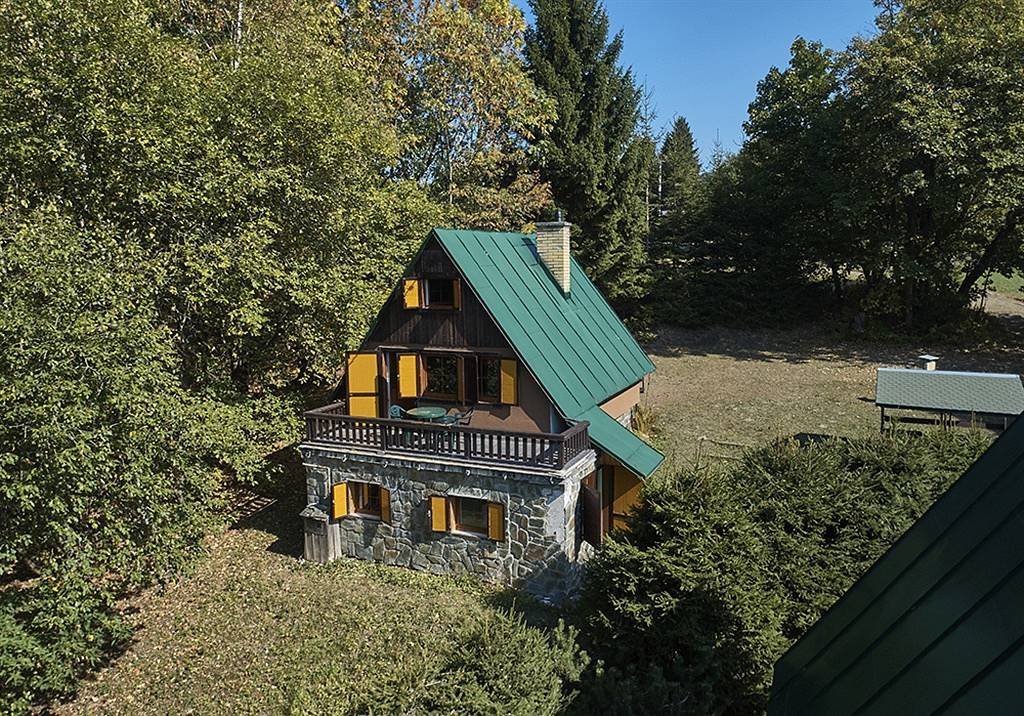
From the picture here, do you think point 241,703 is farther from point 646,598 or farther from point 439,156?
point 439,156

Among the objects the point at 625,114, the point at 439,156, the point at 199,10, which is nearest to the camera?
the point at 199,10

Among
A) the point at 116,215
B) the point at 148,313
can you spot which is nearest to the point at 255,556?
the point at 148,313

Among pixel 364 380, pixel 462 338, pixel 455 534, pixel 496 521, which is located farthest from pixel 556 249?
pixel 455 534

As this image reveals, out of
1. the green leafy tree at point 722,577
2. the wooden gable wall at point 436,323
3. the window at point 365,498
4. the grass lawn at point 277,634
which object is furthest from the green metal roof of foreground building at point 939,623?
the window at point 365,498

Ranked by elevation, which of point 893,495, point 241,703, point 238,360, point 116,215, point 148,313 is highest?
point 116,215

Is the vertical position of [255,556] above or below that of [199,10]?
below

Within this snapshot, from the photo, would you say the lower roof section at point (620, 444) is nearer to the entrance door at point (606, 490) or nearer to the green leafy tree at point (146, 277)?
the entrance door at point (606, 490)

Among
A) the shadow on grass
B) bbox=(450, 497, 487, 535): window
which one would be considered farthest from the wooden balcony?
the shadow on grass
